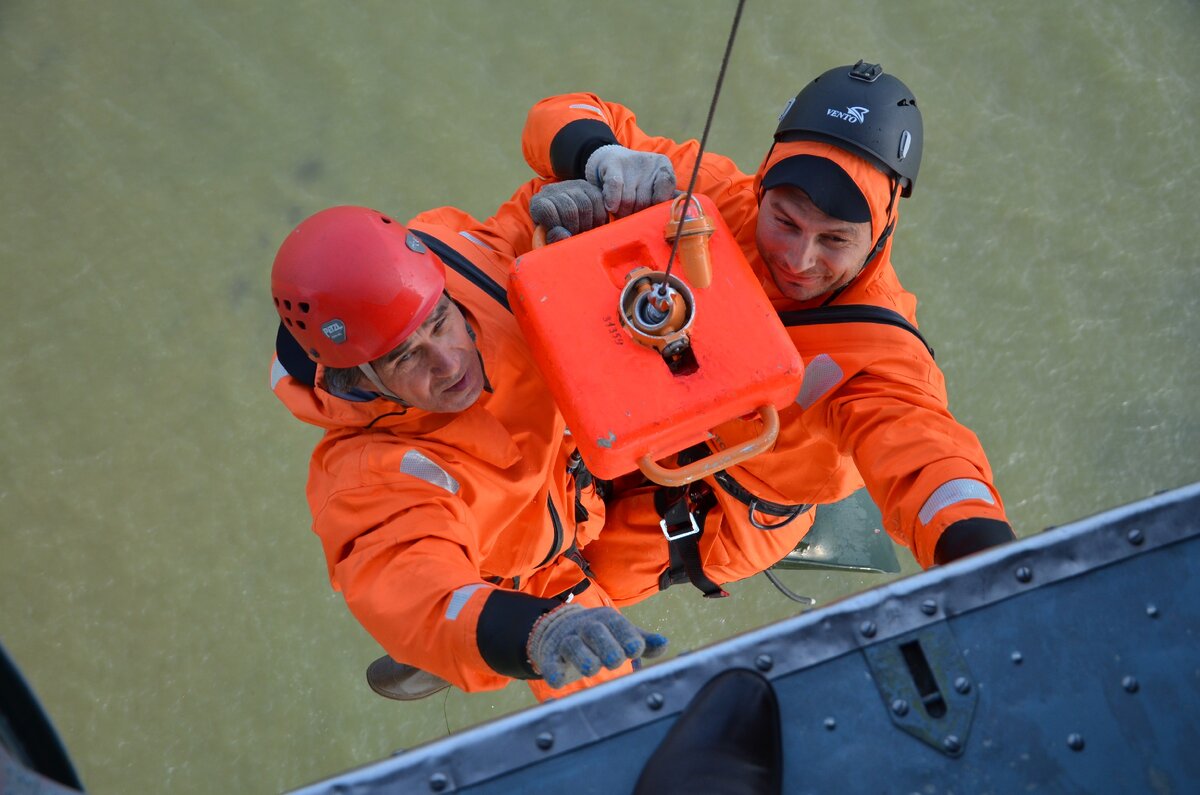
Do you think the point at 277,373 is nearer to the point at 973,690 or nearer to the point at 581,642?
the point at 581,642

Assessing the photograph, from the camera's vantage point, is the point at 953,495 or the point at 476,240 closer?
the point at 953,495

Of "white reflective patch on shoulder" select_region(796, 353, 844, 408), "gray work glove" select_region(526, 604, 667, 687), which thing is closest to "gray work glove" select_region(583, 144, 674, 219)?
"white reflective patch on shoulder" select_region(796, 353, 844, 408)

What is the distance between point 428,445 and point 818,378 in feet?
2.36

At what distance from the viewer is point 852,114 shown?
5.55 ft

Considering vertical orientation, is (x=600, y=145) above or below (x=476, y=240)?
above

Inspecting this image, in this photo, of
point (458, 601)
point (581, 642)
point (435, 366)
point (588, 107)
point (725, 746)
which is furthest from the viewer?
point (588, 107)

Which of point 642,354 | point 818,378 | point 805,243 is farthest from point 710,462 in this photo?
point 805,243

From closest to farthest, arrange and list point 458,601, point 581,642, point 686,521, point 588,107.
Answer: point 581,642 < point 458,601 < point 588,107 < point 686,521

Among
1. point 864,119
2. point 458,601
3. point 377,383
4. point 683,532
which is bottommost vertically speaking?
point 683,532

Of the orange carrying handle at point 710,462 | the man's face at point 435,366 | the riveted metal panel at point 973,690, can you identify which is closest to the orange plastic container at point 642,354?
the orange carrying handle at point 710,462

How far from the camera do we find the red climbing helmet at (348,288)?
1.49 meters

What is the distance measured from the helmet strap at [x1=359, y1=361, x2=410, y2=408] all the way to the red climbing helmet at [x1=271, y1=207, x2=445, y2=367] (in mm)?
25

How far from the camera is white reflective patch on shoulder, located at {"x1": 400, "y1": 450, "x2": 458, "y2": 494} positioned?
1.58m

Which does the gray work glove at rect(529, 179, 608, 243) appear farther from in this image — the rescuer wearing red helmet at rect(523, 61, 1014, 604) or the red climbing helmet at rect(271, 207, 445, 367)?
the red climbing helmet at rect(271, 207, 445, 367)
